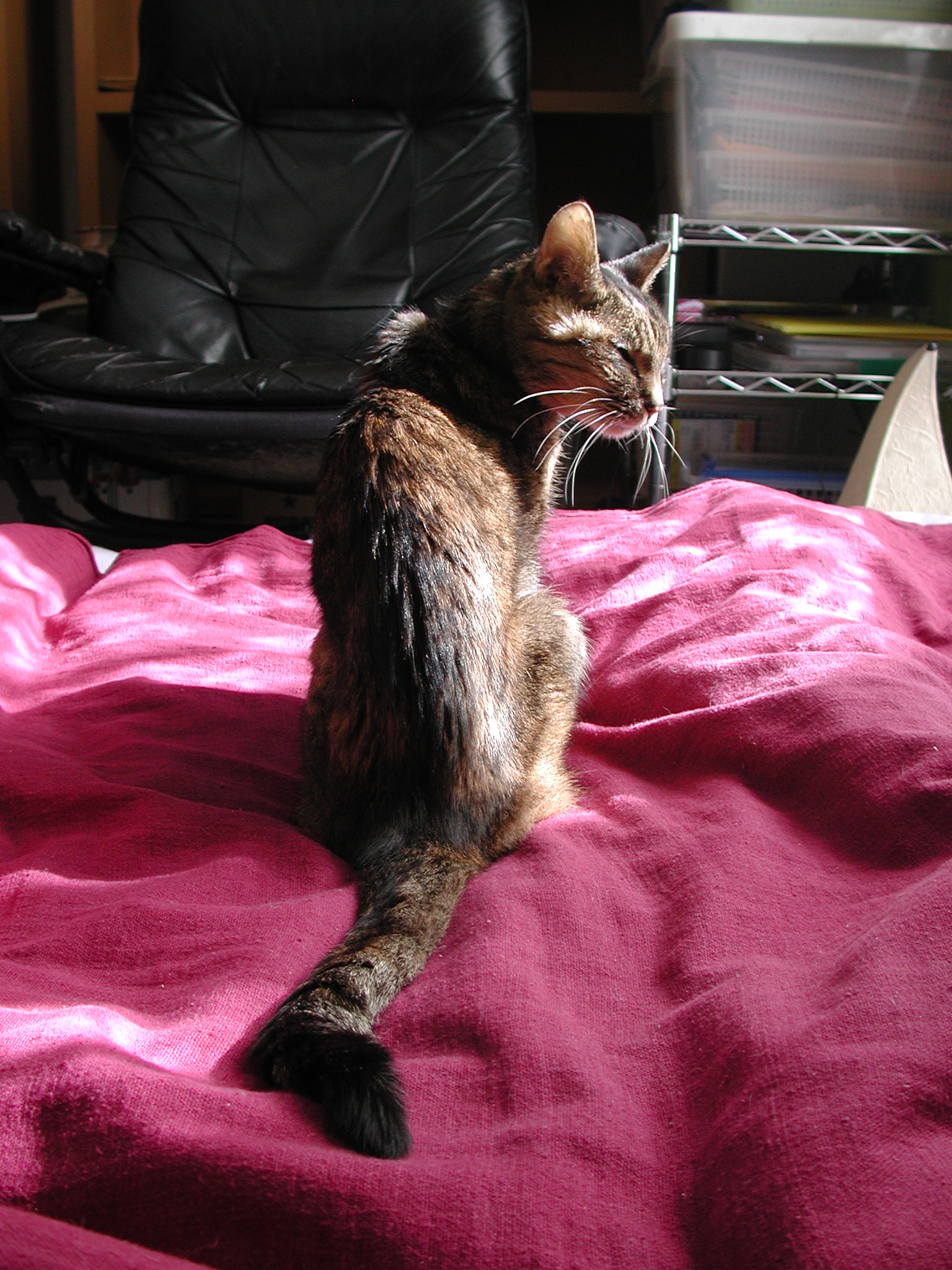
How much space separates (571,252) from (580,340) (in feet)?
0.33

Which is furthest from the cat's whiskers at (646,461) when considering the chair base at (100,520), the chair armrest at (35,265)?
the chair armrest at (35,265)

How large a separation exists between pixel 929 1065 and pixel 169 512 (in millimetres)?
2937

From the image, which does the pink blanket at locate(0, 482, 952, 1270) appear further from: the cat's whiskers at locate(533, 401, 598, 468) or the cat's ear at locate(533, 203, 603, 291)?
the cat's ear at locate(533, 203, 603, 291)

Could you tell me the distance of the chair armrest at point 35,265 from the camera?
230 centimetres

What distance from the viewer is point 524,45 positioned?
9.55 ft

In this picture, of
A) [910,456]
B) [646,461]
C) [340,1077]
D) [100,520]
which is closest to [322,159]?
[100,520]

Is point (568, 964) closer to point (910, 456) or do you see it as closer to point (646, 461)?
point (646, 461)

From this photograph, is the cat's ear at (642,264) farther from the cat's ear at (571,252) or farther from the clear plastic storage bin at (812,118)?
the clear plastic storage bin at (812,118)

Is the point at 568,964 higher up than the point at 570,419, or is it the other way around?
the point at 570,419

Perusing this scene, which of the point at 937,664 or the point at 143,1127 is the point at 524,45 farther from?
the point at 143,1127

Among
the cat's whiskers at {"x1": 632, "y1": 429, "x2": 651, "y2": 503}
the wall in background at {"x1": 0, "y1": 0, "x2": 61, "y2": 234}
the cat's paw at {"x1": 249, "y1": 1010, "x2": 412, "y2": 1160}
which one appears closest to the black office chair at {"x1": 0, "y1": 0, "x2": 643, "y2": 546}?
the wall in background at {"x1": 0, "y1": 0, "x2": 61, "y2": 234}

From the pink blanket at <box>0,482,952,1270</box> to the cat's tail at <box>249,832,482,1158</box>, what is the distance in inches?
0.8

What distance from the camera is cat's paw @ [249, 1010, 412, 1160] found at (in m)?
0.53

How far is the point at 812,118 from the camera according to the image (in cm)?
243
